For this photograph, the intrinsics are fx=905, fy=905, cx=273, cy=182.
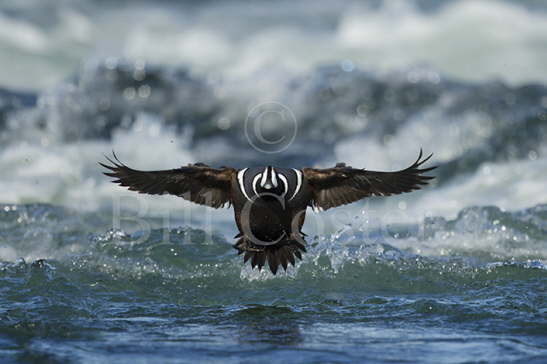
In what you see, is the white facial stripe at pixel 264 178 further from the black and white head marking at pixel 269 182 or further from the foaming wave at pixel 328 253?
the foaming wave at pixel 328 253

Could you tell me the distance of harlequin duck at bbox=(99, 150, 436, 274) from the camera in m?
5.71

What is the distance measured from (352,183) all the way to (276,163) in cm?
743

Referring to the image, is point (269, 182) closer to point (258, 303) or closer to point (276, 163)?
point (258, 303)

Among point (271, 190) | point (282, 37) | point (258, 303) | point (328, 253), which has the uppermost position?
point (282, 37)

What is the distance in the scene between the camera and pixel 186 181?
20.2ft

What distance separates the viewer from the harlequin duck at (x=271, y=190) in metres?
5.71

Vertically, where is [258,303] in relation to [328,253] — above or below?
below

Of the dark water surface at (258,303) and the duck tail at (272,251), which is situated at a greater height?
the duck tail at (272,251)

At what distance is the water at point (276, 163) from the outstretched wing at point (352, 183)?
70 centimetres

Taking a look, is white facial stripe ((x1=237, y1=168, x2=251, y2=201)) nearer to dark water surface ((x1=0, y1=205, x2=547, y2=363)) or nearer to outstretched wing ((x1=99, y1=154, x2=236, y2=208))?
outstretched wing ((x1=99, y1=154, x2=236, y2=208))

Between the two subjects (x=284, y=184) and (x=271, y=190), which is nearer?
(x=271, y=190)

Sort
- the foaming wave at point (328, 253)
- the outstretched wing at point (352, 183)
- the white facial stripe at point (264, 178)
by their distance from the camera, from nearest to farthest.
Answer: the white facial stripe at point (264, 178)
the outstretched wing at point (352, 183)
the foaming wave at point (328, 253)

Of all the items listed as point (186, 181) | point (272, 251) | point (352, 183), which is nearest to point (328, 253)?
point (352, 183)

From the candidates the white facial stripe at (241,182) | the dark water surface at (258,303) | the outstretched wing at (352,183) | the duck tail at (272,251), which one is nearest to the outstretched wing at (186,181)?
the white facial stripe at (241,182)
